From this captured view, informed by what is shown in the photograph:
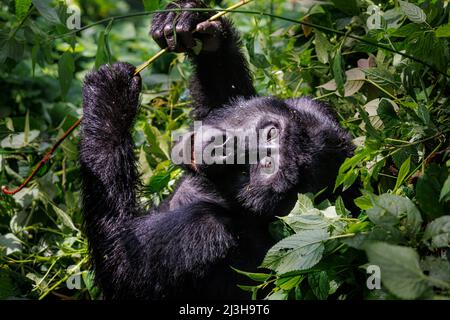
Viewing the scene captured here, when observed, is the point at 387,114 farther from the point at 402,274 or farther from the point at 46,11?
the point at 46,11

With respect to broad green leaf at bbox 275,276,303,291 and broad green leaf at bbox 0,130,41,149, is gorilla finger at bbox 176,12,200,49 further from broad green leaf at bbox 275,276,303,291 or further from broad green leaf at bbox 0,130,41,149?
broad green leaf at bbox 275,276,303,291

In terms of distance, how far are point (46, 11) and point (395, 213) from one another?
1756 mm

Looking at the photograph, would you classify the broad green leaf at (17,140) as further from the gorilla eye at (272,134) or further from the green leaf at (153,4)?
the gorilla eye at (272,134)

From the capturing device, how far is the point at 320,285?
7.75 feet

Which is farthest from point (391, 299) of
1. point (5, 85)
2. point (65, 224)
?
point (5, 85)

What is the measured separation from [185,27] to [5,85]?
2086 mm

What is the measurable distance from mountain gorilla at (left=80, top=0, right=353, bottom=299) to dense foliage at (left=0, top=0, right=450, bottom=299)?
0.15m

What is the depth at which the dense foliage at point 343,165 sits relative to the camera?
2.19 meters

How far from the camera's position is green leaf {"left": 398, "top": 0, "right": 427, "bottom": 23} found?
106 inches

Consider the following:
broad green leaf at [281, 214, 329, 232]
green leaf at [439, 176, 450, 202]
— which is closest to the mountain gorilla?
broad green leaf at [281, 214, 329, 232]

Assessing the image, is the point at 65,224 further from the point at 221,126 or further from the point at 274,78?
the point at 274,78

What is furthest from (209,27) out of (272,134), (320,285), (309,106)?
(320,285)
